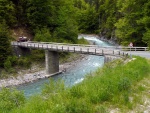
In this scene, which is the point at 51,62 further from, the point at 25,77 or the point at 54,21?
the point at 54,21

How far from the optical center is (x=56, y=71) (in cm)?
3700

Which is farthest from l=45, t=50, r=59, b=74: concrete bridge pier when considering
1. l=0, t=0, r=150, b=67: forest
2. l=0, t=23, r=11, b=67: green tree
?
l=0, t=0, r=150, b=67: forest

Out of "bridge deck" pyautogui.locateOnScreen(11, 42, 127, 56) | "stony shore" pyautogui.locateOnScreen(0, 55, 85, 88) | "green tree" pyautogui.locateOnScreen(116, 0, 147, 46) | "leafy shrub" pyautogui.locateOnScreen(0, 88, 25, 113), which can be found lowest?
"stony shore" pyautogui.locateOnScreen(0, 55, 85, 88)

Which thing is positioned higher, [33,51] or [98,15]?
[98,15]

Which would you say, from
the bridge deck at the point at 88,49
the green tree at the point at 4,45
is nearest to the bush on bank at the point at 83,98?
the bridge deck at the point at 88,49

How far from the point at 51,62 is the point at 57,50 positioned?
268 centimetres

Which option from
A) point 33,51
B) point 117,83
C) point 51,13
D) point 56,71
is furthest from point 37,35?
point 117,83

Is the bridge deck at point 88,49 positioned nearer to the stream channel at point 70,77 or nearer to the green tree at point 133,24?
the stream channel at point 70,77

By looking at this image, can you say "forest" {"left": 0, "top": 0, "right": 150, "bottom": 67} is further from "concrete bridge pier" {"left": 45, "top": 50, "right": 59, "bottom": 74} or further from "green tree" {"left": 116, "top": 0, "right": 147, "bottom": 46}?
"concrete bridge pier" {"left": 45, "top": 50, "right": 59, "bottom": 74}

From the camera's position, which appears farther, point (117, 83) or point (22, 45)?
point (22, 45)

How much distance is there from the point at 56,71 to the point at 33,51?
8.23m

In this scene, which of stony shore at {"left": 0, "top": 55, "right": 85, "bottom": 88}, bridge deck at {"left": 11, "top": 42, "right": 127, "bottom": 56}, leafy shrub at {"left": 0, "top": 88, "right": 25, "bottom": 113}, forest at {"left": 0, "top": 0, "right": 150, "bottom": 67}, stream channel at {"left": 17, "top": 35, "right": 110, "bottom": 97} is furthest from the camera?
forest at {"left": 0, "top": 0, "right": 150, "bottom": 67}

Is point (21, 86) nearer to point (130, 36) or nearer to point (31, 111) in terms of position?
point (130, 36)

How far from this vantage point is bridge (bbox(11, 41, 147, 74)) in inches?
1159
